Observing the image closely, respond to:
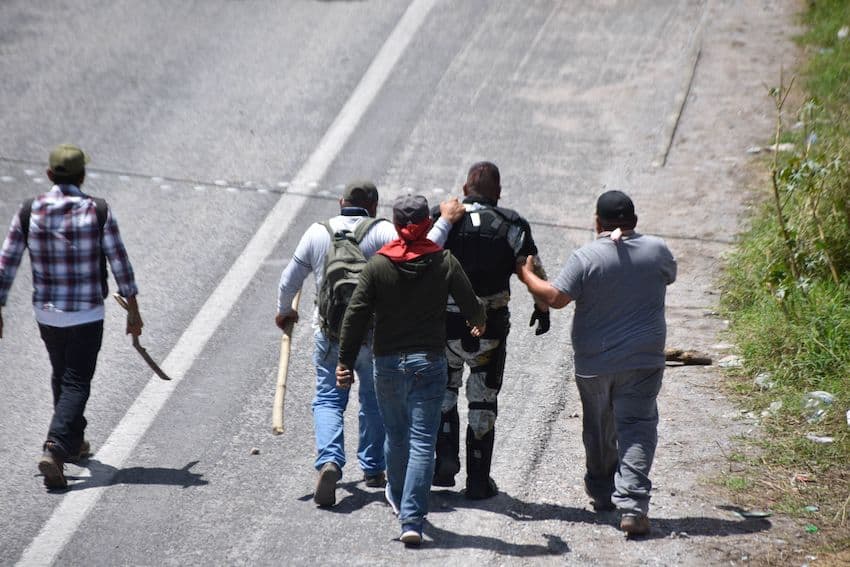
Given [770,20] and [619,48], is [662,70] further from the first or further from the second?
[770,20]

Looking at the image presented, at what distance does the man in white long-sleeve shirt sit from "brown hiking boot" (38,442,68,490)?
1.45m

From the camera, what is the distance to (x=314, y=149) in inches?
434

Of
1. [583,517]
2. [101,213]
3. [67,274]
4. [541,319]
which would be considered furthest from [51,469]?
[583,517]

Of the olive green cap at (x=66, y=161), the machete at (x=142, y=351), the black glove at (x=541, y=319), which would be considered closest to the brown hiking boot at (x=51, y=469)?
the machete at (x=142, y=351)

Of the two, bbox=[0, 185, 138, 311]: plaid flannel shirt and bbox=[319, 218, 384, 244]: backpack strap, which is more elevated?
bbox=[319, 218, 384, 244]: backpack strap

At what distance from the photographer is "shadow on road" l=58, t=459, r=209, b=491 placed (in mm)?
6504

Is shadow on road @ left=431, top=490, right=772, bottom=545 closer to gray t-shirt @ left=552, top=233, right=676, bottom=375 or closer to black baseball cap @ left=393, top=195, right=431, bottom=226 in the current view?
gray t-shirt @ left=552, top=233, right=676, bottom=375

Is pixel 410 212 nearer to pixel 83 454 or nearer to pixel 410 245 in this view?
pixel 410 245

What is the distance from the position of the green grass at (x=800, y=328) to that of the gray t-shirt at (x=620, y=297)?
3.85ft

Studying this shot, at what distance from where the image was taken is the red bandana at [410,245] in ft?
18.3

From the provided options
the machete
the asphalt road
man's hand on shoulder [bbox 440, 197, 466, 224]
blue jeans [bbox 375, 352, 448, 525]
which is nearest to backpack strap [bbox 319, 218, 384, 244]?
man's hand on shoulder [bbox 440, 197, 466, 224]

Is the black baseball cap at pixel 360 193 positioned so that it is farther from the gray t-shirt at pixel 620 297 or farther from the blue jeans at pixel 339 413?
the gray t-shirt at pixel 620 297

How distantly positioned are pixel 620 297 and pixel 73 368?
3149 millimetres

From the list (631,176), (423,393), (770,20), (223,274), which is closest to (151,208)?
(223,274)
